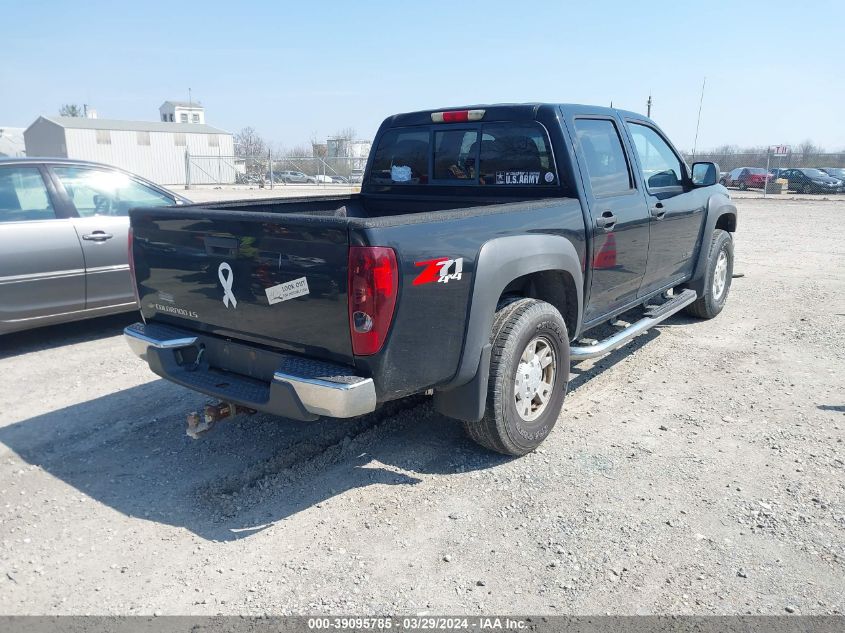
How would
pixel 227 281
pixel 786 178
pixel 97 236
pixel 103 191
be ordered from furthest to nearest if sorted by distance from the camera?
pixel 786 178 < pixel 103 191 < pixel 97 236 < pixel 227 281

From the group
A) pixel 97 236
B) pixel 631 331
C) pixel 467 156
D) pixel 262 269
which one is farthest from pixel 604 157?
pixel 97 236

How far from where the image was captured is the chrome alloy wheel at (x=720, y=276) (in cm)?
701

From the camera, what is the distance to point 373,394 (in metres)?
3.03

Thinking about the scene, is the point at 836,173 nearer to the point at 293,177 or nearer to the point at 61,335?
the point at 293,177

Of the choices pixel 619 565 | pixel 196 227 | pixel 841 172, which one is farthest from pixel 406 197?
pixel 841 172

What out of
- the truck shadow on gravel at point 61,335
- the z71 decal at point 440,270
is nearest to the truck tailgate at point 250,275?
the z71 decal at point 440,270

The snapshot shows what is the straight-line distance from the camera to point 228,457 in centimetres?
401

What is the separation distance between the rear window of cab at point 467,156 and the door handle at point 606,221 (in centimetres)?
39

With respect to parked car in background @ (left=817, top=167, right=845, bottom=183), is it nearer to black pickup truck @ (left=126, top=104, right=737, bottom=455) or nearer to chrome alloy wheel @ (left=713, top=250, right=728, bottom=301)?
chrome alloy wheel @ (left=713, top=250, right=728, bottom=301)

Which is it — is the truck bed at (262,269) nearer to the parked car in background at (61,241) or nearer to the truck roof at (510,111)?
the truck roof at (510,111)

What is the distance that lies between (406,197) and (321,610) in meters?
3.29

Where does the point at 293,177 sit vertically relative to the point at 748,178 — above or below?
below

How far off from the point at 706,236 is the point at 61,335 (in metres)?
6.32

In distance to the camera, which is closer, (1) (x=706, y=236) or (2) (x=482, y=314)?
(2) (x=482, y=314)
